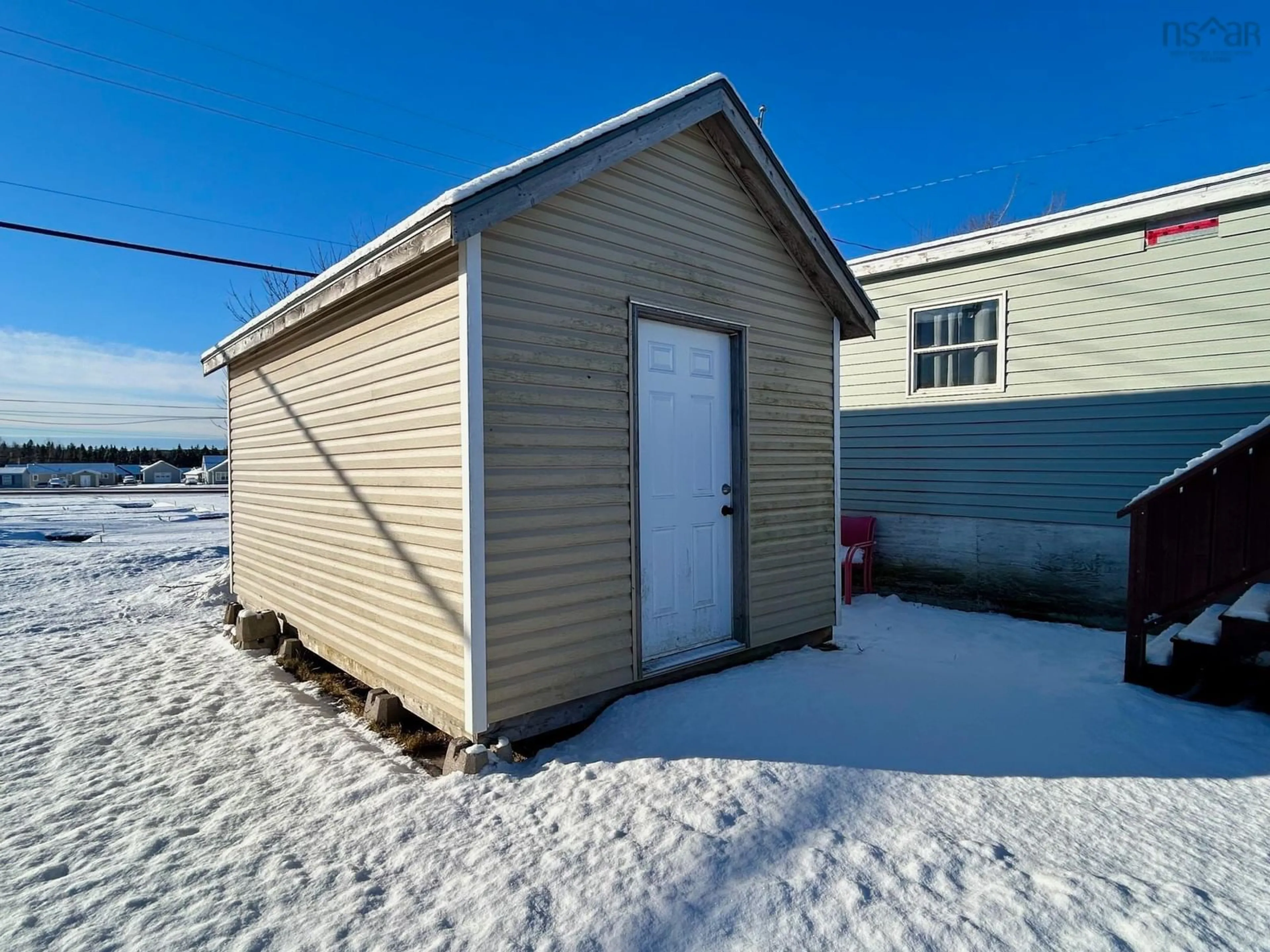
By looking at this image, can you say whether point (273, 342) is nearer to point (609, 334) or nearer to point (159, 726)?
point (159, 726)

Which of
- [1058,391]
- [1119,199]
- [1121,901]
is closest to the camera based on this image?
[1121,901]

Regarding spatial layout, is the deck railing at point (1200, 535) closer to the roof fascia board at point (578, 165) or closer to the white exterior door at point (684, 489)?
the white exterior door at point (684, 489)

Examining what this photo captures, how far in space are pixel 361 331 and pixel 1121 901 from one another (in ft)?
15.8

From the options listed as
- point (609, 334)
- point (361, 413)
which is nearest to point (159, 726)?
point (361, 413)

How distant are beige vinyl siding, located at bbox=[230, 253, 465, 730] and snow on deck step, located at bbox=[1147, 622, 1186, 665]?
4443mm

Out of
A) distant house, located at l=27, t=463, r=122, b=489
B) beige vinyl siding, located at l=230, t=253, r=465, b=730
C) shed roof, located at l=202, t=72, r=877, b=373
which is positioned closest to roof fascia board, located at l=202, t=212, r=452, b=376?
shed roof, located at l=202, t=72, r=877, b=373

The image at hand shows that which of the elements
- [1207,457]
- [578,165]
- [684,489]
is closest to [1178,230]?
[1207,457]

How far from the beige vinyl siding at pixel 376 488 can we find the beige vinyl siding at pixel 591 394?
0.25 m

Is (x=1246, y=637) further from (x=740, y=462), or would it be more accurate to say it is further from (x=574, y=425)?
(x=574, y=425)

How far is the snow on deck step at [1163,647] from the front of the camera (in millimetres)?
4320

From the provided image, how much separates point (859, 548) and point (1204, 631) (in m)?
3.63

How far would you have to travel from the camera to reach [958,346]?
24.5 feet

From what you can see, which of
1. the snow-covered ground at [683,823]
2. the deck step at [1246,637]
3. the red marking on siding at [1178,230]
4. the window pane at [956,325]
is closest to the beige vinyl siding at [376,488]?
the snow-covered ground at [683,823]

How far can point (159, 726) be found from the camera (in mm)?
4211
